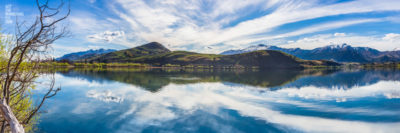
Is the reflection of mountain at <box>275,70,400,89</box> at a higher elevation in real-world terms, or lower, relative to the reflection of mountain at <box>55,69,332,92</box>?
lower

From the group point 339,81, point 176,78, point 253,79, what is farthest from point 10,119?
point 339,81

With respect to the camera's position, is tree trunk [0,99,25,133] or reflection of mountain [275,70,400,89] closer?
tree trunk [0,99,25,133]

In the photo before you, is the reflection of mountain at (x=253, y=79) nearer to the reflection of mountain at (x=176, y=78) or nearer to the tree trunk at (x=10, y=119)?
the reflection of mountain at (x=176, y=78)

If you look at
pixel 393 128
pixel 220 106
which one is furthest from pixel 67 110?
pixel 393 128

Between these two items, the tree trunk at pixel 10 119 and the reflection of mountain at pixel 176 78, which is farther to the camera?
the reflection of mountain at pixel 176 78

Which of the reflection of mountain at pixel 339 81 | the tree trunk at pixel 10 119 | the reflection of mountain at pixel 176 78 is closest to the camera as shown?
the tree trunk at pixel 10 119

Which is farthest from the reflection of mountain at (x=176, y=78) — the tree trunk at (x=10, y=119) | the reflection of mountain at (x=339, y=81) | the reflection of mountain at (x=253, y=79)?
the tree trunk at (x=10, y=119)

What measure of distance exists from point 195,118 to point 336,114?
46.2 feet

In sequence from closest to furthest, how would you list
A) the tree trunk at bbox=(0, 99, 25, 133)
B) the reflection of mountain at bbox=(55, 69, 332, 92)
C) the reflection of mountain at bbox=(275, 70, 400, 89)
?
the tree trunk at bbox=(0, 99, 25, 133)
the reflection of mountain at bbox=(275, 70, 400, 89)
the reflection of mountain at bbox=(55, 69, 332, 92)

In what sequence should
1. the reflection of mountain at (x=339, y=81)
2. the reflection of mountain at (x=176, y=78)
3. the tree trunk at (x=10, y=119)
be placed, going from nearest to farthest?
1. the tree trunk at (x=10, y=119)
2. the reflection of mountain at (x=339, y=81)
3. the reflection of mountain at (x=176, y=78)

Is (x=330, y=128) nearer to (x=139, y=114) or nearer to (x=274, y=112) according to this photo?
(x=274, y=112)

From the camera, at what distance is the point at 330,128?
15.1m

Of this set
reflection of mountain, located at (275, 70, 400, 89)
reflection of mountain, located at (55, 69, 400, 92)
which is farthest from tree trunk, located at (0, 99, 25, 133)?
reflection of mountain, located at (275, 70, 400, 89)

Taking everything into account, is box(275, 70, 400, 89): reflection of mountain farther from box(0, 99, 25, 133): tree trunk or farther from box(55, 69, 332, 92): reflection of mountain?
box(0, 99, 25, 133): tree trunk
